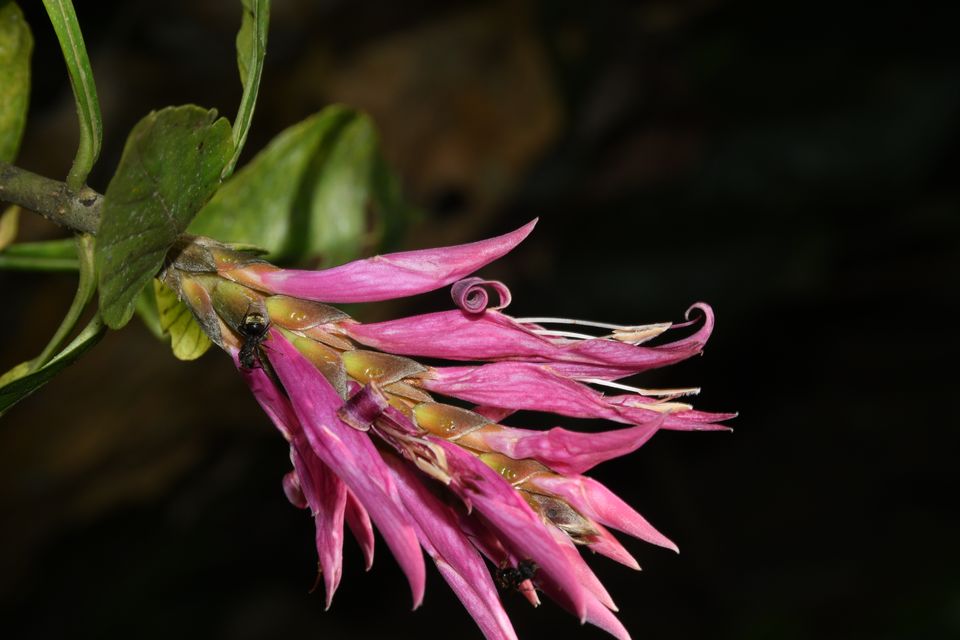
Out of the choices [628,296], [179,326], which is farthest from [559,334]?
[628,296]

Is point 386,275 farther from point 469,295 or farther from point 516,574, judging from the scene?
point 516,574

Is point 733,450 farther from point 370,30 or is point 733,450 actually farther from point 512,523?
point 512,523

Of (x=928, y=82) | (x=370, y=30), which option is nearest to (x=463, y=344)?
(x=370, y=30)

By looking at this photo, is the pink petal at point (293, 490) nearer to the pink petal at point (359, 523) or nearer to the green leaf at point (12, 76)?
the pink petal at point (359, 523)

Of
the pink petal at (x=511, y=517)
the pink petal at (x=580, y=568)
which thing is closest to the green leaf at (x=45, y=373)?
the pink petal at (x=511, y=517)

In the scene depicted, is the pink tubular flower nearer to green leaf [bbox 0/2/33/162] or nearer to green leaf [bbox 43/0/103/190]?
green leaf [bbox 43/0/103/190]
